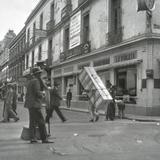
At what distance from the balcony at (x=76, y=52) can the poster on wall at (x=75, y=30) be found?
45 cm

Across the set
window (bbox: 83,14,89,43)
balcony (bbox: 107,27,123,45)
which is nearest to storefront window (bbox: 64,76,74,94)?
window (bbox: 83,14,89,43)

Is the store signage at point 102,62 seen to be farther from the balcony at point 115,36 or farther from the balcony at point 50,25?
the balcony at point 50,25

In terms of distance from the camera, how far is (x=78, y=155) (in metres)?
6.68

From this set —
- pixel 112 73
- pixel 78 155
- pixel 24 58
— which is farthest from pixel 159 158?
pixel 24 58

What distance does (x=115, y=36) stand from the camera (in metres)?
21.2

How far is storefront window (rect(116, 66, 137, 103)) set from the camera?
1922 cm

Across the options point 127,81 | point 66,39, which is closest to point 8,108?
point 127,81

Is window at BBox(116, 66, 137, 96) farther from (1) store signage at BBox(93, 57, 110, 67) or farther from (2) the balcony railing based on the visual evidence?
(2) the balcony railing

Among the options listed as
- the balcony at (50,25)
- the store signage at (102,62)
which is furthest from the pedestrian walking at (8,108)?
the balcony at (50,25)

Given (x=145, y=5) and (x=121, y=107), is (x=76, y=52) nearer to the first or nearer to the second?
(x=145, y=5)

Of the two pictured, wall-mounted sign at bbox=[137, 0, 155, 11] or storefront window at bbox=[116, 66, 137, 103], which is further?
storefront window at bbox=[116, 66, 137, 103]

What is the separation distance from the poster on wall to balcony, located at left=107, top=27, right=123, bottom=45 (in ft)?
18.8

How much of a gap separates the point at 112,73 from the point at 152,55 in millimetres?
4123

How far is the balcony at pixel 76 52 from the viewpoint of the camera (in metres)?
25.6
